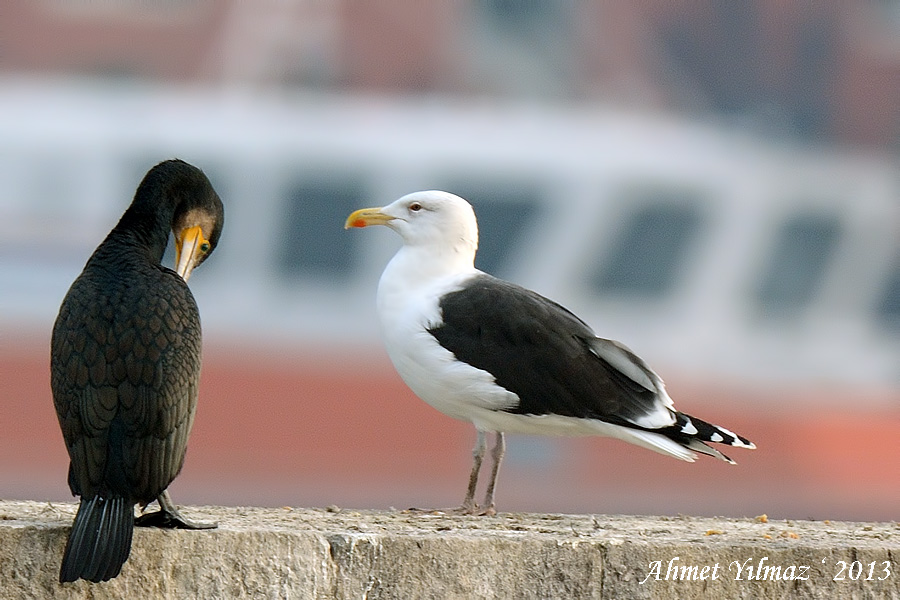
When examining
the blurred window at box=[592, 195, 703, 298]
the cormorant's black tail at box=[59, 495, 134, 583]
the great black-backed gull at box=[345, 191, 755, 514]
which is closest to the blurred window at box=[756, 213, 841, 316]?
the blurred window at box=[592, 195, 703, 298]

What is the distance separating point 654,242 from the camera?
135 ft

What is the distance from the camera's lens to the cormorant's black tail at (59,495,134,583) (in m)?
4.80

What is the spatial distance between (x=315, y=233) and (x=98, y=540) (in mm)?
35708

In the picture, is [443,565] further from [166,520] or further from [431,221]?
[431,221]

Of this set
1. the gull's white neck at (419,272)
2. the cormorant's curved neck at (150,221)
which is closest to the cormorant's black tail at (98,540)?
the cormorant's curved neck at (150,221)

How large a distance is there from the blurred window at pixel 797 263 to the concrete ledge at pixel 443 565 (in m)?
36.7

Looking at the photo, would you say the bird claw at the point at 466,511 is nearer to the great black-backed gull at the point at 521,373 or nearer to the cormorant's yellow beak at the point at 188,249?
the great black-backed gull at the point at 521,373

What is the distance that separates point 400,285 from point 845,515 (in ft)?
108

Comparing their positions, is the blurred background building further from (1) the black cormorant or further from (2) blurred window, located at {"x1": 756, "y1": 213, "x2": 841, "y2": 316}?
(1) the black cormorant

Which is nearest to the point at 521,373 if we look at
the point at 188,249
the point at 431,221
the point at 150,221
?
the point at 431,221

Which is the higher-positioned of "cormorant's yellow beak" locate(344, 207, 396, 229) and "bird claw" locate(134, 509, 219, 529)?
"cormorant's yellow beak" locate(344, 207, 396, 229)

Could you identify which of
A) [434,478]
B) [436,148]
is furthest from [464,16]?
[434,478]

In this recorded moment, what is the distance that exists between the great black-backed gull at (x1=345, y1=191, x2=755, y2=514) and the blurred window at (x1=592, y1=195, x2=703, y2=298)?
A: 33065 millimetres

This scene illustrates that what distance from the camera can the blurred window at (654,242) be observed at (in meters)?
40.2
